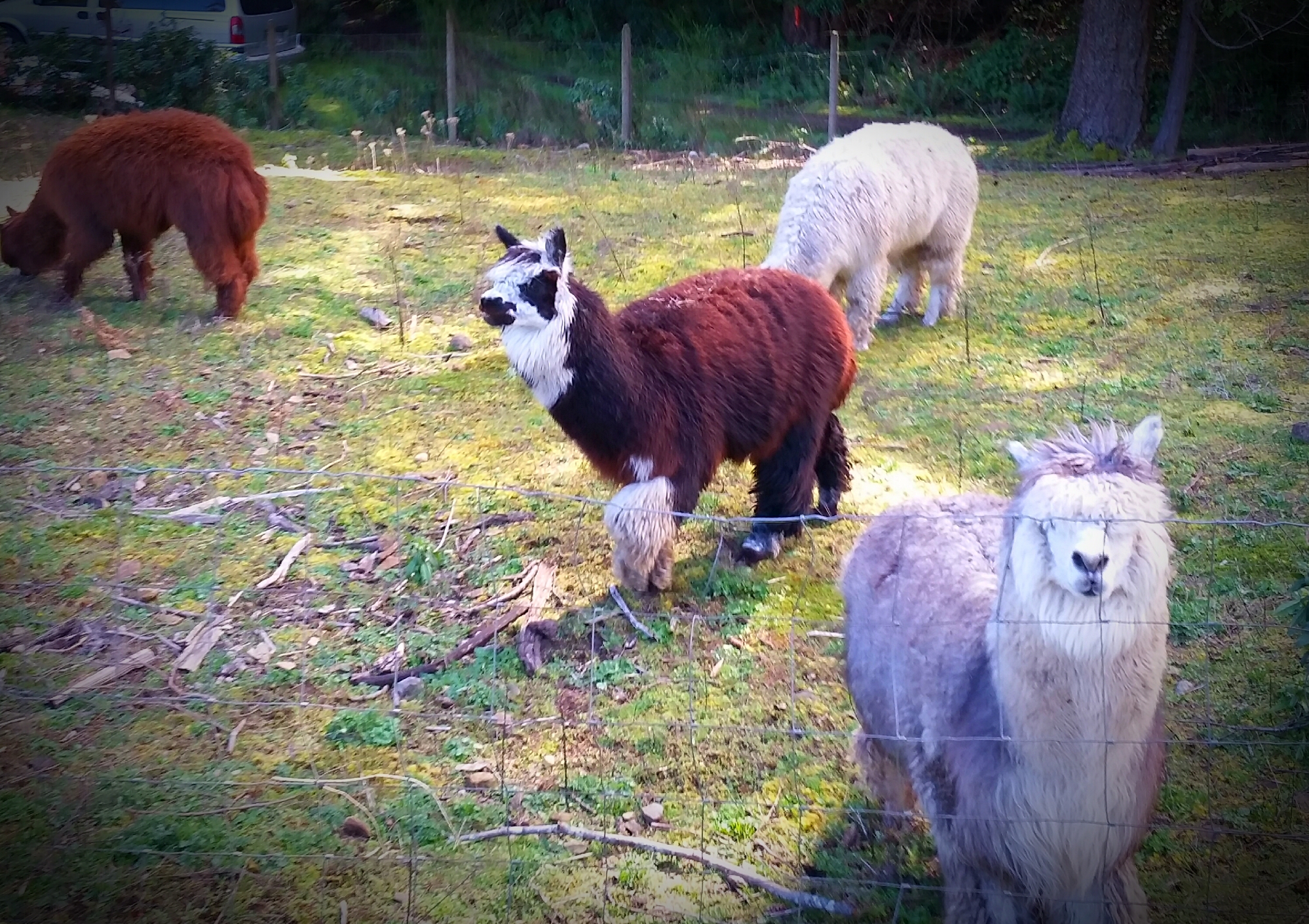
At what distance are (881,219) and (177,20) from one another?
1076cm

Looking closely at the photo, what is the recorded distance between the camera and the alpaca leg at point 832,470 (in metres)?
5.74

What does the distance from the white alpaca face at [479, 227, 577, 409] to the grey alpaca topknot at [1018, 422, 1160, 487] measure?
2220 millimetres

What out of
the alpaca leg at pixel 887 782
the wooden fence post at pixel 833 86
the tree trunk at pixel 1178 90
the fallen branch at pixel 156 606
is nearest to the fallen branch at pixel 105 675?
the fallen branch at pixel 156 606

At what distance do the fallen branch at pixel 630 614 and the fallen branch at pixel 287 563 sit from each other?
4.88ft

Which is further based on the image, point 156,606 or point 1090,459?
point 156,606

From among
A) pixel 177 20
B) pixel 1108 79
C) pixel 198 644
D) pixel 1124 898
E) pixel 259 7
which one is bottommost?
pixel 198 644

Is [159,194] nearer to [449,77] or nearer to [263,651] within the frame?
[263,651]

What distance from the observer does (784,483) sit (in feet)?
17.7

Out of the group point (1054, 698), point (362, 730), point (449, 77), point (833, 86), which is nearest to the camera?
point (1054, 698)

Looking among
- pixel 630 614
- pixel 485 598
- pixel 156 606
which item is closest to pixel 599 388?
pixel 630 614

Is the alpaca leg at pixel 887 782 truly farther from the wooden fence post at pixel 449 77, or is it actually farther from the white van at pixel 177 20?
the white van at pixel 177 20

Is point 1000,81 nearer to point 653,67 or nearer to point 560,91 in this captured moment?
point 653,67

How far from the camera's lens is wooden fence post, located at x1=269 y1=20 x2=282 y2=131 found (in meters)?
14.4

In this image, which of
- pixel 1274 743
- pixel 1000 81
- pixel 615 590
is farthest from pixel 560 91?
pixel 1274 743
